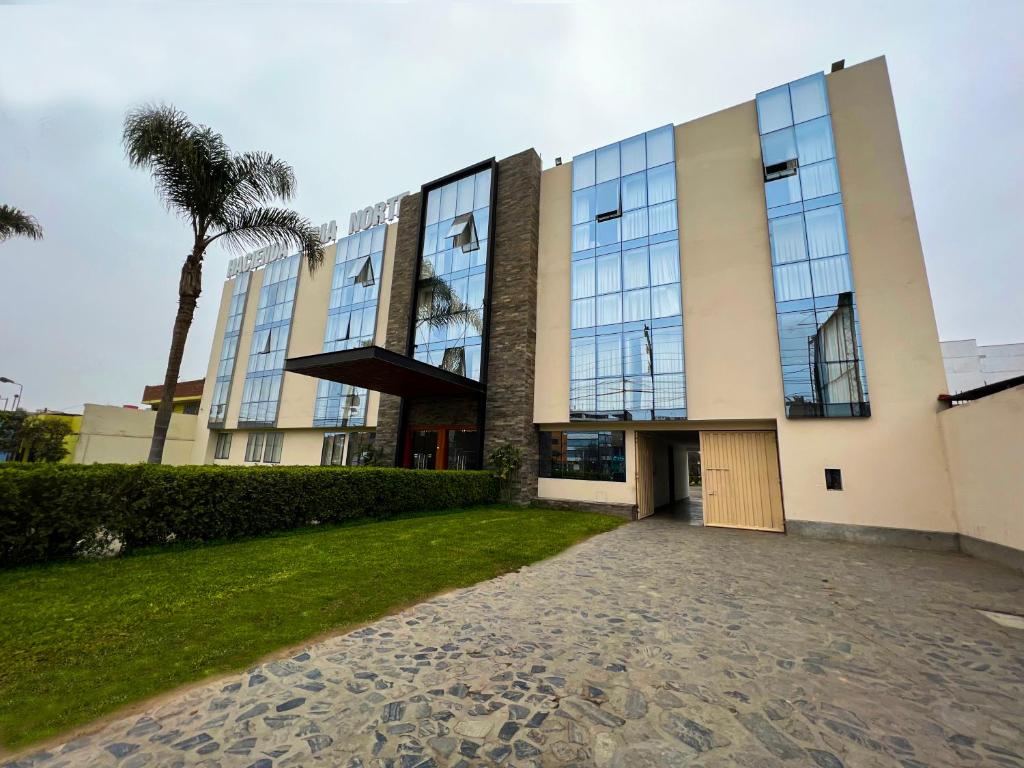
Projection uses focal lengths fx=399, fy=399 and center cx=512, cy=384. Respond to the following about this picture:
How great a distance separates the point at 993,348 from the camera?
76.2 ft

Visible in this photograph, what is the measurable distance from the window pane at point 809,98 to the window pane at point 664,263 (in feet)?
16.6

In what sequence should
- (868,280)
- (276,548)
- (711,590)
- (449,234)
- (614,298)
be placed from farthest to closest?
(449,234) → (614,298) → (868,280) → (276,548) → (711,590)

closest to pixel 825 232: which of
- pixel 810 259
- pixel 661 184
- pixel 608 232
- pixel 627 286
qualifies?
pixel 810 259

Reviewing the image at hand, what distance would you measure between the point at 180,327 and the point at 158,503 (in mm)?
4557

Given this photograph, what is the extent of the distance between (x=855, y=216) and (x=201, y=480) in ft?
56.0

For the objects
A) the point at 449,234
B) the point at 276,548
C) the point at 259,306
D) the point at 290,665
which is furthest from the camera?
the point at 259,306

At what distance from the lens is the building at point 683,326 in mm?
10312

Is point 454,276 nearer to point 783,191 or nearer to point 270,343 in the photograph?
point 783,191

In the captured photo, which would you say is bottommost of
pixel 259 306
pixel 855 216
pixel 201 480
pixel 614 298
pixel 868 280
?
pixel 201 480

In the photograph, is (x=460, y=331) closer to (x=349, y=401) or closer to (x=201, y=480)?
(x=349, y=401)

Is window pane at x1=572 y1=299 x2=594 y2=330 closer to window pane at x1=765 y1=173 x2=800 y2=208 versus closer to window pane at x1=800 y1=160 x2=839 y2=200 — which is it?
window pane at x1=765 y1=173 x2=800 y2=208

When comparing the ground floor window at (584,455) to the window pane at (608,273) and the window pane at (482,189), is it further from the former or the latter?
the window pane at (482,189)

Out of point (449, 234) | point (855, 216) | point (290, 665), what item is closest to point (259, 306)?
point (449, 234)

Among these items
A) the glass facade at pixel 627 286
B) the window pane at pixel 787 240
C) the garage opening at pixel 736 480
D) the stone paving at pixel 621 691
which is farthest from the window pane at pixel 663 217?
the stone paving at pixel 621 691
